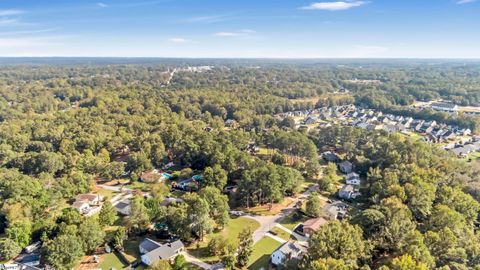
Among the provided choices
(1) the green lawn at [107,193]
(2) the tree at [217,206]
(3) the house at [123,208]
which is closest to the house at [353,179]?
(2) the tree at [217,206]

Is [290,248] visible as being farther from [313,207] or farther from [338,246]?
[313,207]

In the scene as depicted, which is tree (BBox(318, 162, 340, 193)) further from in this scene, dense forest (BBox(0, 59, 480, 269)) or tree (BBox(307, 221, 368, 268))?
tree (BBox(307, 221, 368, 268))

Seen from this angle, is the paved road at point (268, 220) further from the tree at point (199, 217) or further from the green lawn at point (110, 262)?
the green lawn at point (110, 262)

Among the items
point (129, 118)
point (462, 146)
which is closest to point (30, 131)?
point (129, 118)

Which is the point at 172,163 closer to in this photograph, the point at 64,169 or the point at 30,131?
the point at 64,169

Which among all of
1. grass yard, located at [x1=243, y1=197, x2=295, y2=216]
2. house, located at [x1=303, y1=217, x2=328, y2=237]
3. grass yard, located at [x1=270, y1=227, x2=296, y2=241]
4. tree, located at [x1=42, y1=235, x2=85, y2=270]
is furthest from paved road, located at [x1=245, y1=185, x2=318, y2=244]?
tree, located at [x1=42, y1=235, x2=85, y2=270]
